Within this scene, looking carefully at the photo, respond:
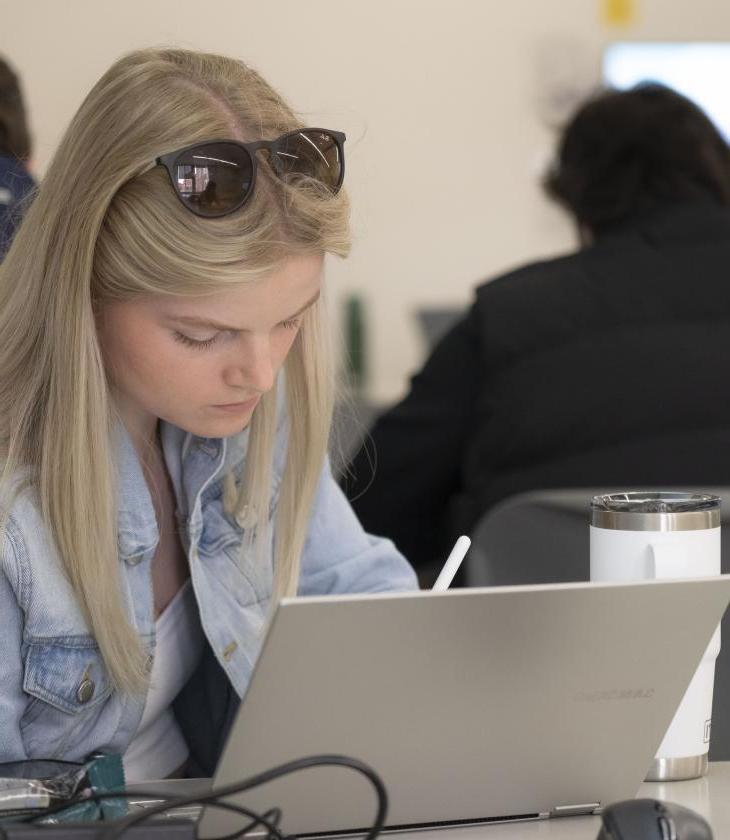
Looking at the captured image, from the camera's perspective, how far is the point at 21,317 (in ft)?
3.88

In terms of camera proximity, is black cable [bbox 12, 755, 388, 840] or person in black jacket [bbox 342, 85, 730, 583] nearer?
black cable [bbox 12, 755, 388, 840]

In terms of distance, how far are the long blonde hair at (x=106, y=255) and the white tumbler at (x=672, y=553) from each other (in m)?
0.35

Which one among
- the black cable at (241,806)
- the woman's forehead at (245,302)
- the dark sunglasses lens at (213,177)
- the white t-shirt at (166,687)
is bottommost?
the white t-shirt at (166,687)

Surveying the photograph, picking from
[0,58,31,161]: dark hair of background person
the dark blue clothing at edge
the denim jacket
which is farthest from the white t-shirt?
[0,58,31,161]: dark hair of background person

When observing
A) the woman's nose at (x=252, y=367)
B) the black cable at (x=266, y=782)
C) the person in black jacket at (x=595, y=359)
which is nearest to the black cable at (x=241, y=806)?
the black cable at (x=266, y=782)

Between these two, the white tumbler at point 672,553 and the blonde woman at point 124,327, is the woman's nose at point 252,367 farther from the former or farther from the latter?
the white tumbler at point 672,553

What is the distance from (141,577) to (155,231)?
321mm

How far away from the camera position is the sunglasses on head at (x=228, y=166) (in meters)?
1.10

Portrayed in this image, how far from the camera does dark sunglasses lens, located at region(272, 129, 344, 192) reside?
1159 mm

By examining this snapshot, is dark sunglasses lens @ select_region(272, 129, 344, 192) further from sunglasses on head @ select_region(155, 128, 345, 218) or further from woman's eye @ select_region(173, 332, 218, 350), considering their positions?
woman's eye @ select_region(173, 332, 218, 350)

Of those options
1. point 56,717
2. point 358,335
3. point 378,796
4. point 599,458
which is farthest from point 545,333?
point 358,335

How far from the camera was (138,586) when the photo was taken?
49.4 inches

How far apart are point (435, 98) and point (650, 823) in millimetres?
3426

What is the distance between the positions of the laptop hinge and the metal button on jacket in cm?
41
